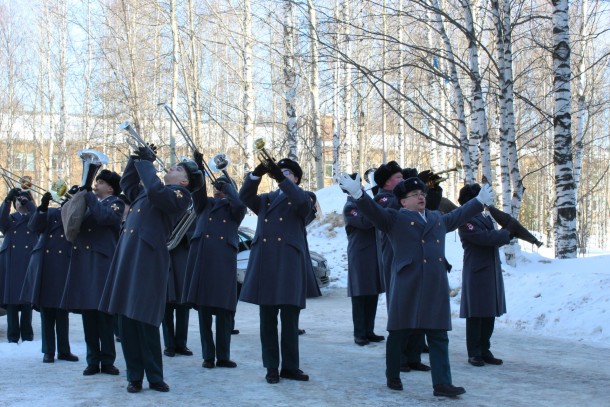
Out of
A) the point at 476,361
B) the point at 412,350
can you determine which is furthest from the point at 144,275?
the point at 476,361

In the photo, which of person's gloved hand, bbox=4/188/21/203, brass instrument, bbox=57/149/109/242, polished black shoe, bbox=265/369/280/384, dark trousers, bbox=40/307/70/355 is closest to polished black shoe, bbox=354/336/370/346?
polished black shoe, bbox=265/369/280/384

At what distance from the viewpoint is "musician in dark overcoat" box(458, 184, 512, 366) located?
8016 mm

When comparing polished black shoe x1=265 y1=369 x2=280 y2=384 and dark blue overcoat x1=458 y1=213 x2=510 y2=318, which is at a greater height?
dark blue overcoat x1=458 y1=213 x2=510 y2=318

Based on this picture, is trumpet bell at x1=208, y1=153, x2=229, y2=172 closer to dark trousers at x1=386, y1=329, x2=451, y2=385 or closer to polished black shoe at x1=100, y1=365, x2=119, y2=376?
polished black shoe at x1=100, y1=365, x2=119, y2=376

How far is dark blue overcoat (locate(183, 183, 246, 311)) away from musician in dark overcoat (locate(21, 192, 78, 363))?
1282 millimetres

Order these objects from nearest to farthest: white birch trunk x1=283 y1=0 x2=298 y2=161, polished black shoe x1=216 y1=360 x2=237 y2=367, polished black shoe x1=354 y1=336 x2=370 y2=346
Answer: polished black shoe x1=216 y1=360 x2=237 y2=367 → polished black shoe x1=354 y1=336 x2=370 y2=346 → white birch trunk x1=283 y1=0 x2=298 y2=161

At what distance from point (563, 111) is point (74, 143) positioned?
32.4 m

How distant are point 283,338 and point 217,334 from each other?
99 centimetres

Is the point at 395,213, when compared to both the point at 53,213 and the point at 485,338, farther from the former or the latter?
the point at 53,213

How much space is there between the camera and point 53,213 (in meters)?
8.27

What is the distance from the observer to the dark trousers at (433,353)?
20.7ft

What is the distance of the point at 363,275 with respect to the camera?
9414 millimetres

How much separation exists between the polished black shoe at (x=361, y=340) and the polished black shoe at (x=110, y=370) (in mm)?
3067

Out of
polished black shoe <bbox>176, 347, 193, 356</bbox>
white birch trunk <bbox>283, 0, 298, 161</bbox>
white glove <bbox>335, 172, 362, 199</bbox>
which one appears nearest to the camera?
white glove <bbox>335, 172, 362, 199</bbox>
